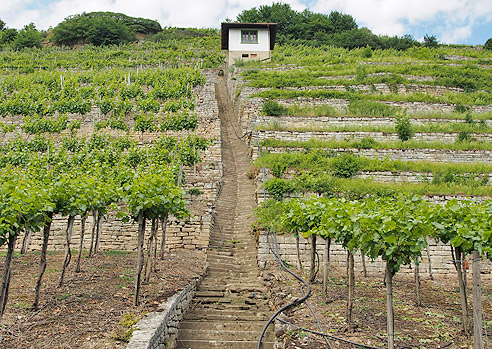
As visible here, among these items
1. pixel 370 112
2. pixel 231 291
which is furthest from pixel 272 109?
pixel 231 291

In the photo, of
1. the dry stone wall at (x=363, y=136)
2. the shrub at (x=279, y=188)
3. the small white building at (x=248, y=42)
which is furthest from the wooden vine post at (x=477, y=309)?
the small white building at (x=248, y=42)

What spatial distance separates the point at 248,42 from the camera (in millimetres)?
38188

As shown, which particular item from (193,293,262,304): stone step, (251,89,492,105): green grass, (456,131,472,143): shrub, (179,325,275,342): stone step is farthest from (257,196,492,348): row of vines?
(251,89,492,105): green grass

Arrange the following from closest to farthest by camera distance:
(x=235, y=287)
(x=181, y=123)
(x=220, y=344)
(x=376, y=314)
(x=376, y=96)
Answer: (x=220, y=344) < (x=376, y=314) < (x=235, y=287) < (x=181, y=123) < (x=376, y=96)

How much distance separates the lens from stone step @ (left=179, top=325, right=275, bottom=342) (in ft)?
24.9

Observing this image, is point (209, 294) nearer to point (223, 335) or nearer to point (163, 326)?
point (223, 335)

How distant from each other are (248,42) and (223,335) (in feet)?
111

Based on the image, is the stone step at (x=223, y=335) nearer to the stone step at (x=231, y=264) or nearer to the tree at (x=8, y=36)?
the stone step at (x=231, y=264)

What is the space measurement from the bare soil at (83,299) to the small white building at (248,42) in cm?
2946

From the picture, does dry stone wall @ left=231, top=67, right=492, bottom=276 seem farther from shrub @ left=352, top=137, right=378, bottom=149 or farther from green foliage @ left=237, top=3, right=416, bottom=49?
green foliage @ left=237, top=3, right=416, bottom=49

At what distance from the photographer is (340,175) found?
16188mm

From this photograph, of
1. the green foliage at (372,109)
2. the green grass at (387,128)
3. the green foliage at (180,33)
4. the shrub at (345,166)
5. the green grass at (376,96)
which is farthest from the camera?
the green foliage at (180,33)

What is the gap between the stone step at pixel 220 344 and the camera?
731cm

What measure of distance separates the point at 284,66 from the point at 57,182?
92.6 ft
